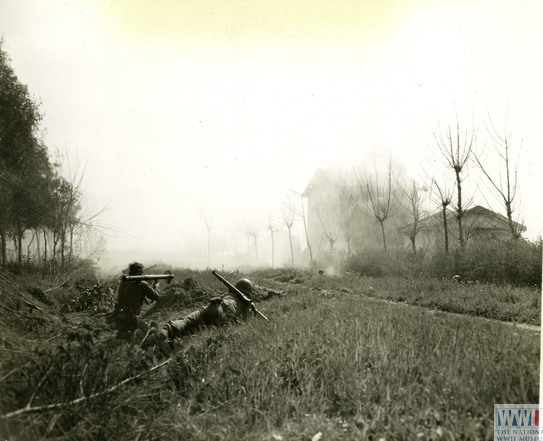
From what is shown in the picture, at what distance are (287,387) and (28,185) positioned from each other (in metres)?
7.11

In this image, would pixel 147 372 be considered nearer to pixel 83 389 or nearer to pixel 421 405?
pixel 83 389

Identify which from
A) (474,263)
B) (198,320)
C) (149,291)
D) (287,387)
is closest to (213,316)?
(198,320)

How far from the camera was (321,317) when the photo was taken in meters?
5.60

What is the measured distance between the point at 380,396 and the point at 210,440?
1462 millimetres

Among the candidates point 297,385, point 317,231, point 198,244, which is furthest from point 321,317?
point 198,244

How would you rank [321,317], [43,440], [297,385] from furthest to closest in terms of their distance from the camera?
1. [321,317]
2. [297,385]
3. [43,440]


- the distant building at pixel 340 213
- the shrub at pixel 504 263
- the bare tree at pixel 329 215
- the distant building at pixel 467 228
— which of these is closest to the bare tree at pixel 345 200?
the distant building at pixel 340 213

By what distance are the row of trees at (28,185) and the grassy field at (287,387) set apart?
364 cm

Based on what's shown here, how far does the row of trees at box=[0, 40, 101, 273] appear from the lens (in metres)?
5.59

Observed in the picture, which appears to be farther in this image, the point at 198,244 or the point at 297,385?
the point at 198,244

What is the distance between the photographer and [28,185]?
24.0ft

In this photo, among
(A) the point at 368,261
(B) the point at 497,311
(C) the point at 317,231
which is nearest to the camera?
(B) the point at 497,311

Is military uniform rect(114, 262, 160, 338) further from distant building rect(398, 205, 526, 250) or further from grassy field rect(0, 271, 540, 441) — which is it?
distant building rect(398, 205, 526, 250)

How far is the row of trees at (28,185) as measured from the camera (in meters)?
5.59
